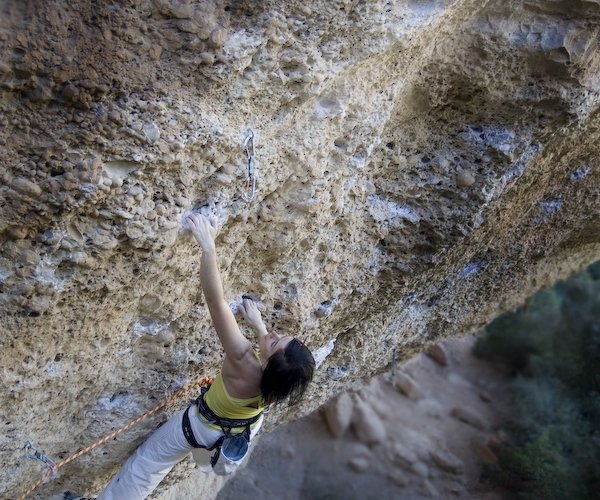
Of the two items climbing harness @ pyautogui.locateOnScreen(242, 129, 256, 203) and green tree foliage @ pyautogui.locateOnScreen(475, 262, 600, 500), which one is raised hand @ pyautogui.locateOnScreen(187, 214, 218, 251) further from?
green tree foliage @ pyautogui.locateOnScreen(475, 262, 600, 500)

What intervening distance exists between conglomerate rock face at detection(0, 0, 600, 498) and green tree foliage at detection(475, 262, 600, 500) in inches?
165

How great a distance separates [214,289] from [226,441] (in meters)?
0.52

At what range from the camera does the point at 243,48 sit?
163 cm

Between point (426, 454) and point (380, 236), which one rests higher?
point (380, 236)

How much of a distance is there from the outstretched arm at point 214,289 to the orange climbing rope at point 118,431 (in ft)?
1.70

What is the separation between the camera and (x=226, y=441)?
199 cm

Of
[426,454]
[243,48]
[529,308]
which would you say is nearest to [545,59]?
[243,48]

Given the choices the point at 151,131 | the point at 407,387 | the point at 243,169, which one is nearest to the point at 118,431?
the point at 243,169

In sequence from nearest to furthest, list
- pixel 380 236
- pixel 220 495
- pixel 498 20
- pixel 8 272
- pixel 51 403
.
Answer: pixel 8 272, pixel 51 403, pixel 498 20, pixel 380 236, pixel 220 495

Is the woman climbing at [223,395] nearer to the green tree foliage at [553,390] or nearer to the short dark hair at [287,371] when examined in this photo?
the short dark hair at [287,371]

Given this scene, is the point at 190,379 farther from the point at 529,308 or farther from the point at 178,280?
the point at 529,308

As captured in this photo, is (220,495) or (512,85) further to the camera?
(220,495)

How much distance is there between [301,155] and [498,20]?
2.59 ft

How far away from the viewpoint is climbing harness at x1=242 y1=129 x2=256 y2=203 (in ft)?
5.83
